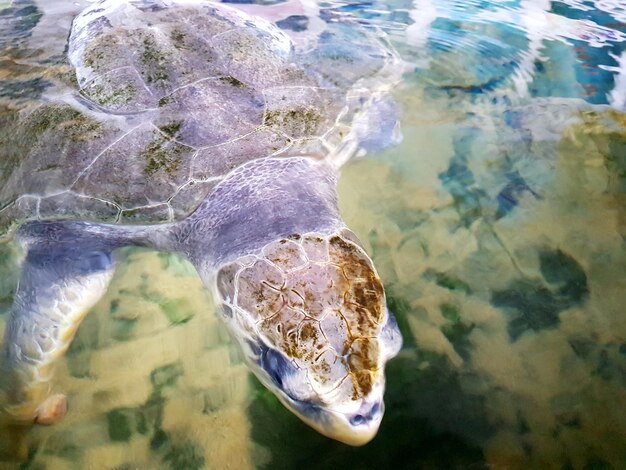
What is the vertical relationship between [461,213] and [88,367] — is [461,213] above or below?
above

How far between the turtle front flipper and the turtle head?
71cm

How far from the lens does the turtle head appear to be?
4.34 feet

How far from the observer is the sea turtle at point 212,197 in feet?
4.64

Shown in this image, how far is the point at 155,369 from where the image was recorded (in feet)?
6.20

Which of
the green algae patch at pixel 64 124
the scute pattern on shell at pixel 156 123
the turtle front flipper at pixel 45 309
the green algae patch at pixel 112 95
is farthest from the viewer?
the green algae patch at pixel 112 95

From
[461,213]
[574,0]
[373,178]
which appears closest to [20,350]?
[373,178]

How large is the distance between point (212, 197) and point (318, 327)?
0.88 m

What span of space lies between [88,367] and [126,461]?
0.45 m

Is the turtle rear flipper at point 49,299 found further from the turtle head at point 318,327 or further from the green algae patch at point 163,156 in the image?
the turtle head at point 318,327

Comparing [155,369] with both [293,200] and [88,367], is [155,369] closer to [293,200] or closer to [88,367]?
[88,367]

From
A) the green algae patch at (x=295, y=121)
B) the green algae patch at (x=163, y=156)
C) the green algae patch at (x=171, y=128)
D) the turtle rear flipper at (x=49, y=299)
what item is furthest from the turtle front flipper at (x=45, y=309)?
the green algae patch at (x=295, y=121)

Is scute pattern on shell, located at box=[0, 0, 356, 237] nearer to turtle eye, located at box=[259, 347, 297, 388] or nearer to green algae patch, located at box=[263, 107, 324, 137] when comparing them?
green algae patch, located at box=[263, 107, 324, 137]

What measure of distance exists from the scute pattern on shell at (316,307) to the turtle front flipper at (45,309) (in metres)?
0.70

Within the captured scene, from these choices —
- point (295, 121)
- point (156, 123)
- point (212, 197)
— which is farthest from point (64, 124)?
point (295, 121)
